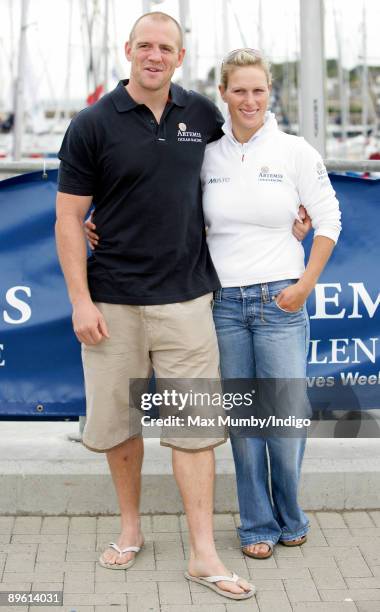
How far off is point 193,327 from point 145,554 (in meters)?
1.07

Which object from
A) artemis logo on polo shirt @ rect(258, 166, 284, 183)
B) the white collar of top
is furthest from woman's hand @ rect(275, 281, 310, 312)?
the white collar of top

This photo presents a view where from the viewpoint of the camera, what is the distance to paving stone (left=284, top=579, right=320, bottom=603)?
399 centimetres

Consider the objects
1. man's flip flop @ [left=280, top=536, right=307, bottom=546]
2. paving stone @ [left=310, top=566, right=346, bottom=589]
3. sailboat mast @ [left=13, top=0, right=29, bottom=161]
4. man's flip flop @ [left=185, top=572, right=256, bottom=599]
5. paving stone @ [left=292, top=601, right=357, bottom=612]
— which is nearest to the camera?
paving stone @ [left=292, top=601, right=357, bottom=612]

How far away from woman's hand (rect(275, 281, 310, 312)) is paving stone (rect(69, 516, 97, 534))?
56.4 inches

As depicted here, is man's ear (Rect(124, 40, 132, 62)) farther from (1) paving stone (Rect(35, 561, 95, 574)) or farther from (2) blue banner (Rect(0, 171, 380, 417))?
(1) paving stone (Rect(35, 561, 95, 574))

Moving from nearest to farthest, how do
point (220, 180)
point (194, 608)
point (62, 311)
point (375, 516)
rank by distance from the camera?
point (194, 608) < point (220, 180) < point (375, 516) < point (62, 311)

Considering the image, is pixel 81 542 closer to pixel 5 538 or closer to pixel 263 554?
pixel 5 538

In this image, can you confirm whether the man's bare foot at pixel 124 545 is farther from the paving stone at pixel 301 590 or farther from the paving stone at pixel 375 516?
the paving stone at pixel 375 516

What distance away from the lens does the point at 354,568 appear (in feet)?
14.0

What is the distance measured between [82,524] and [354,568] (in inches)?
50.3

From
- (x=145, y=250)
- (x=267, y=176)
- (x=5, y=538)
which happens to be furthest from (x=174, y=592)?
(x=267, y=176)

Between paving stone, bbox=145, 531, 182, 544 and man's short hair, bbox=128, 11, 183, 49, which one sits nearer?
→ man's short hair, bbox=128, 11, 183, 49

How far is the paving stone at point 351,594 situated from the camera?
3988 millimetres

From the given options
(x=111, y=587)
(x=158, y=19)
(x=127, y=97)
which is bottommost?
(x=111, y=587)
